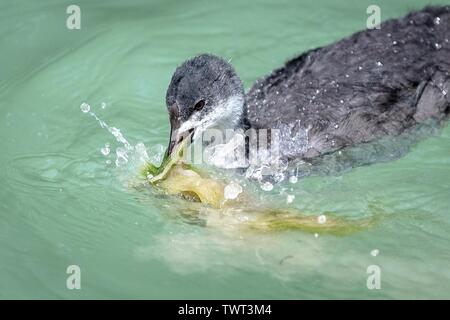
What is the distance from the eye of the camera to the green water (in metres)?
6.60

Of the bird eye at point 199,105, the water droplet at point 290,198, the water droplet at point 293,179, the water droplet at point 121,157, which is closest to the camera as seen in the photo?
the bird eye at point 199,105

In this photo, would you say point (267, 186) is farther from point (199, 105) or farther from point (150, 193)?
point (150, 193)

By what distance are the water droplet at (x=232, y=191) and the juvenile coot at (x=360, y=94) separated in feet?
2.19

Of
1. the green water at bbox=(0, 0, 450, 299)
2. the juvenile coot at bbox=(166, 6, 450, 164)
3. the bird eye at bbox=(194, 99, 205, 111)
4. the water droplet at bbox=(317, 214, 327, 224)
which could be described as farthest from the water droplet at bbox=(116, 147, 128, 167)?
the water droplet at bbox=(317, 214, 327, 224)

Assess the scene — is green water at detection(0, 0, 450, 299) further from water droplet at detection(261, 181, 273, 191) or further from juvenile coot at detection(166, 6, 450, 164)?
juvenile coot at detection(166, 6, 450, 164)

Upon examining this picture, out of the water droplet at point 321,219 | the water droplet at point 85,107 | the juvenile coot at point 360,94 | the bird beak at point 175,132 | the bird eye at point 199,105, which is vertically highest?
the water droplet at point 85,107

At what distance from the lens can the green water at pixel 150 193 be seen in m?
6.60

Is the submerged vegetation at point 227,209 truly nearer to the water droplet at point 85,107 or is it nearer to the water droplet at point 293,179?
the water droplet at point 293,179

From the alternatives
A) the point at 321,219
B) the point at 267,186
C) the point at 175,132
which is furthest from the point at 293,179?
the point at 175,132

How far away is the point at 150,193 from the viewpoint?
7.23 meters

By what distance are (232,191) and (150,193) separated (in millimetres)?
718

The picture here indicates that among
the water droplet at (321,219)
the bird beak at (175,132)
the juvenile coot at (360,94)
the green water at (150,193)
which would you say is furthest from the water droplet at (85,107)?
the water droplet at (321,219)
